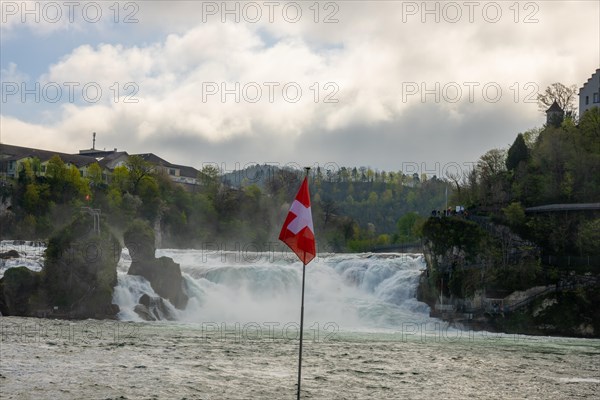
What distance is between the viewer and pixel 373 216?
16388 cm

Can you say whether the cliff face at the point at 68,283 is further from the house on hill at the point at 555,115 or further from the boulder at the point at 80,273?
the house on hill at the point at 555,115

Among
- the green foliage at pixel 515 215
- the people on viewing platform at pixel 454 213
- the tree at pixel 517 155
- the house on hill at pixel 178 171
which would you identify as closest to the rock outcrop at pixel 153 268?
the people on viewing platform at pixel 454 213

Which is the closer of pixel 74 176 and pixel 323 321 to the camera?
pixel 323 321

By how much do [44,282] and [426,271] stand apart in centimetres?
2755

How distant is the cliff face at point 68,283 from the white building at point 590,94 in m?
54.7

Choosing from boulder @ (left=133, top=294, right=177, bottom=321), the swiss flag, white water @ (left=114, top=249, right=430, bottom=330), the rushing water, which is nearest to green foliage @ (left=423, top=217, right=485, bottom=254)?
white water @ (left=114, top=249, right=430, bottom=330)

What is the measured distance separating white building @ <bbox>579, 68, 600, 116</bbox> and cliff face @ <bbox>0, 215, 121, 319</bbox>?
54677mm

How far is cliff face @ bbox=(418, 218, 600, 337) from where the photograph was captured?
2030 inches

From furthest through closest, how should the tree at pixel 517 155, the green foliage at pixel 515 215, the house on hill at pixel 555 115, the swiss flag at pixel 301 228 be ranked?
the house on hill at pixel 555 115
the tree at pixel 517 155
the green foliage at pixel 515 215
the swiss flag at pixel 301 228

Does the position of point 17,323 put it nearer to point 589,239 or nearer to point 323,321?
point 323,321

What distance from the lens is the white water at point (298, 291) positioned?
54.8 m

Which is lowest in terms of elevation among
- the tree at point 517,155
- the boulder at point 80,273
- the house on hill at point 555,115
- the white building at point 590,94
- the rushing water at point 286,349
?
the rushing water at point 286,349

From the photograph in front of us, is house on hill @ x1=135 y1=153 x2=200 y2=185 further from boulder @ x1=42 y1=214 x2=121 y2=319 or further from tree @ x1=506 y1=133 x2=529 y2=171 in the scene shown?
boulder @ x1=42 y1=214 x2=121 y2=319

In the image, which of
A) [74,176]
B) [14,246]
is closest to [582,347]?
[14,246]
